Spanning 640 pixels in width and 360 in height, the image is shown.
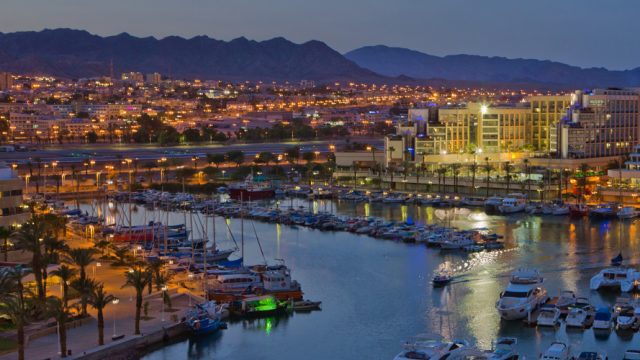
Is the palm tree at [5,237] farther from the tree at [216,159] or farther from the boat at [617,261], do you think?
the tree at [216,159]

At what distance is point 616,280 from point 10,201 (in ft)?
46.6

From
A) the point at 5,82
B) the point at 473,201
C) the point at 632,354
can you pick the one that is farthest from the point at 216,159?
the point at 5,82

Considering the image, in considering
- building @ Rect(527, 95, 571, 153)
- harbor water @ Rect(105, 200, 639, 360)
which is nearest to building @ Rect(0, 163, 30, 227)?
harbor water @ Rect(105, 200, 639, 360)

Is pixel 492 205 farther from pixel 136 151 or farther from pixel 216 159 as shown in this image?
pixel 136 151

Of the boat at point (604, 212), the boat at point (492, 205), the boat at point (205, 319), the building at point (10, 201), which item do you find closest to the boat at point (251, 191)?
the boat at point (492, 205)

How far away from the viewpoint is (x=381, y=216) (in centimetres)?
3584

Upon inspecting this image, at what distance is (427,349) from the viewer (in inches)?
611

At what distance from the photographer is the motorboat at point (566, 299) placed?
742 inches

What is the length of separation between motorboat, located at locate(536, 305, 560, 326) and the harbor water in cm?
19

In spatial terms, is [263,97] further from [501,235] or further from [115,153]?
[501,235]

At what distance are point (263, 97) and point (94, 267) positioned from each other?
11340cm

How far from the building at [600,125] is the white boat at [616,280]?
24951 millimetres

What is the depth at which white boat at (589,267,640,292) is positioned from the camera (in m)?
20.9

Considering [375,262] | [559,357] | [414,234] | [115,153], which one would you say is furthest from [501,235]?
[115,153]
